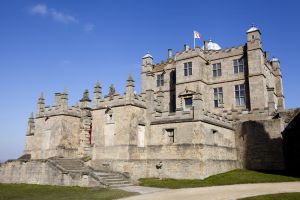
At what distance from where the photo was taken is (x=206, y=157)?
27922mm

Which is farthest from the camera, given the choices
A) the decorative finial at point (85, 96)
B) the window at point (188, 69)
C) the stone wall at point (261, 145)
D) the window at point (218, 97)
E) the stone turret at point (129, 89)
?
the window at point (218, 97)

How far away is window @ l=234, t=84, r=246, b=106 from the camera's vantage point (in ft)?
124

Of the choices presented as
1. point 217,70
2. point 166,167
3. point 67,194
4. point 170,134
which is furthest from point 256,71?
point 67,194

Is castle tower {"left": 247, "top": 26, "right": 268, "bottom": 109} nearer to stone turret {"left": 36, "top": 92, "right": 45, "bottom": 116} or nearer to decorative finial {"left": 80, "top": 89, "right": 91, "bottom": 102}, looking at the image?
decorative finial {"left": 80, "top": 89, "right": 91, "bottom": 102}

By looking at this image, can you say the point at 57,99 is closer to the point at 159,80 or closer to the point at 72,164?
the point at 72,164

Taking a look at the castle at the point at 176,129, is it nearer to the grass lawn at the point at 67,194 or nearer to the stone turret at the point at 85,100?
the stone turret at the point at 85,100

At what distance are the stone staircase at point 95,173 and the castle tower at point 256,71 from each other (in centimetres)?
1881

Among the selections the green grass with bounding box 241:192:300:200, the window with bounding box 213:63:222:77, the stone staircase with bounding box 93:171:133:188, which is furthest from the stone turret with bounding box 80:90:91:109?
the green grass with bounding box 241:192:300:200

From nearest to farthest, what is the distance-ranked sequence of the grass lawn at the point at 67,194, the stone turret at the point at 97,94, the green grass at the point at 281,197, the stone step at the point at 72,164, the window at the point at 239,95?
the green grass at the point at 281,197 < the grass lawn at the point at 67,194 < the stone step at the point at 72,164 < the stone turret at the point at 97,94 < the window at the point at 239,95

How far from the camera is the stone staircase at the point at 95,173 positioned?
2417 cm

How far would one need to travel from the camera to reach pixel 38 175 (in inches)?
1101

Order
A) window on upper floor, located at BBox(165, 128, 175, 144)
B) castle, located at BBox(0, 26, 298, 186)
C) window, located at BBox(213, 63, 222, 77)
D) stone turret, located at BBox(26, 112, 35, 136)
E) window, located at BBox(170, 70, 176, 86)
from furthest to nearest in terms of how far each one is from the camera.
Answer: window, located at BBox(170, 70, 176, 86), stone turret, located at BBox(26, 112, 35, 136), window, located at BBox(213, 63, 222, 77), window on upper floor, located at BBox(165, 128, 175, 144), castle, located at BBox(0, 26, 298, 186)

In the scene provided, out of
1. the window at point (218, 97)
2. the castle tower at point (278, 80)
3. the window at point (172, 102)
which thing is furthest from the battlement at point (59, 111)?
the castle tower at point (278, 80)

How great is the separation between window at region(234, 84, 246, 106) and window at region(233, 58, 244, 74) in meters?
1.94
